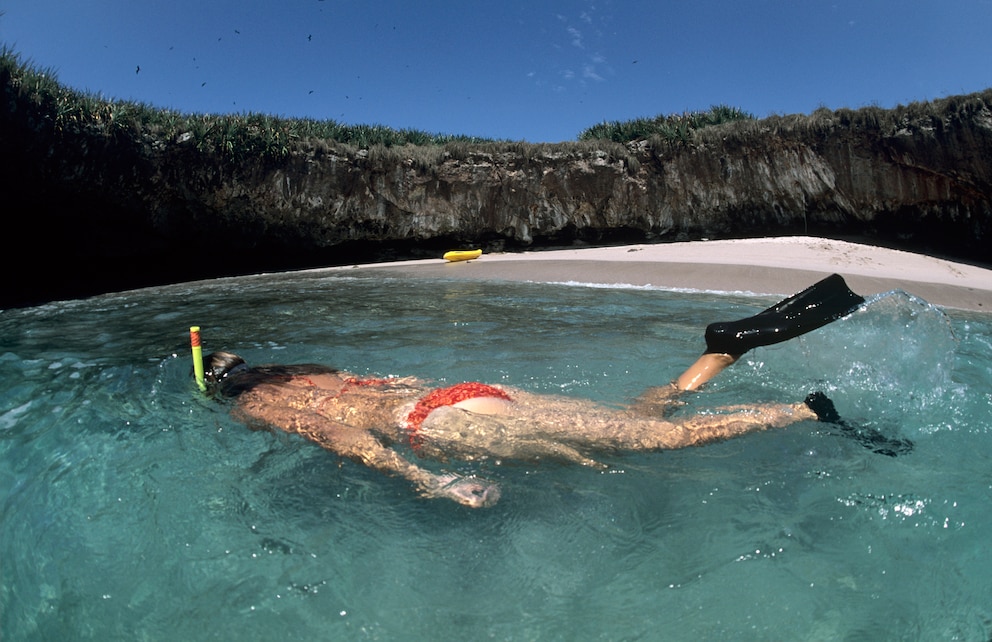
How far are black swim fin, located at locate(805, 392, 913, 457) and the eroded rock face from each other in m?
11.2

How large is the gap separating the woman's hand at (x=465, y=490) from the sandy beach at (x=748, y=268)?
724 centimetres

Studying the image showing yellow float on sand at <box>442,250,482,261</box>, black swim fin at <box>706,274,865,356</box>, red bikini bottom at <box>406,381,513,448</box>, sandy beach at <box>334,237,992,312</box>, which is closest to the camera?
red bikini bottom at <box>406,381,513,448</box>

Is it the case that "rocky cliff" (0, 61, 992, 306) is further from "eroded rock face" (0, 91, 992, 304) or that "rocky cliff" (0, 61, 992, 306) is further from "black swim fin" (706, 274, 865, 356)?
"black swim fin" (706, 274, 865, 356)

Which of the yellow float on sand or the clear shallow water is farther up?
the yellow float on sand

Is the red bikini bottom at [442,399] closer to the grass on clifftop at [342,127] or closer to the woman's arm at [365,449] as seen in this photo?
the woman's arm at [365,449]

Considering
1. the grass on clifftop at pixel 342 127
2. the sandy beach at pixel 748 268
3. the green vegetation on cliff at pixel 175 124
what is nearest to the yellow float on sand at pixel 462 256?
the sandy beach at pixel 748 268

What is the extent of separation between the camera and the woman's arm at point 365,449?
272cm

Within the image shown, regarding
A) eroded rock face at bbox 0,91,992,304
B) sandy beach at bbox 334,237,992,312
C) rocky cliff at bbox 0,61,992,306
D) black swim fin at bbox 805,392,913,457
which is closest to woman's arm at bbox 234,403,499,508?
black swim fin at bbox 805,392,913,457

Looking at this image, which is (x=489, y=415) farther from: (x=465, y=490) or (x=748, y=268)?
(x=748, y=268)

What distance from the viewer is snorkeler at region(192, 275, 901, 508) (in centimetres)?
306


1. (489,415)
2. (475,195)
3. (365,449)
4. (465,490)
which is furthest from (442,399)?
(475,195)

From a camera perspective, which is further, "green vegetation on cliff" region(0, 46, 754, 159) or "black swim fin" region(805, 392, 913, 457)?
"green vegetation on cliff" region(0, 46, 754, 159)

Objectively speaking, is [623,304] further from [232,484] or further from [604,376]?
[232,484]

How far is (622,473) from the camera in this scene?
2924 millimetres
